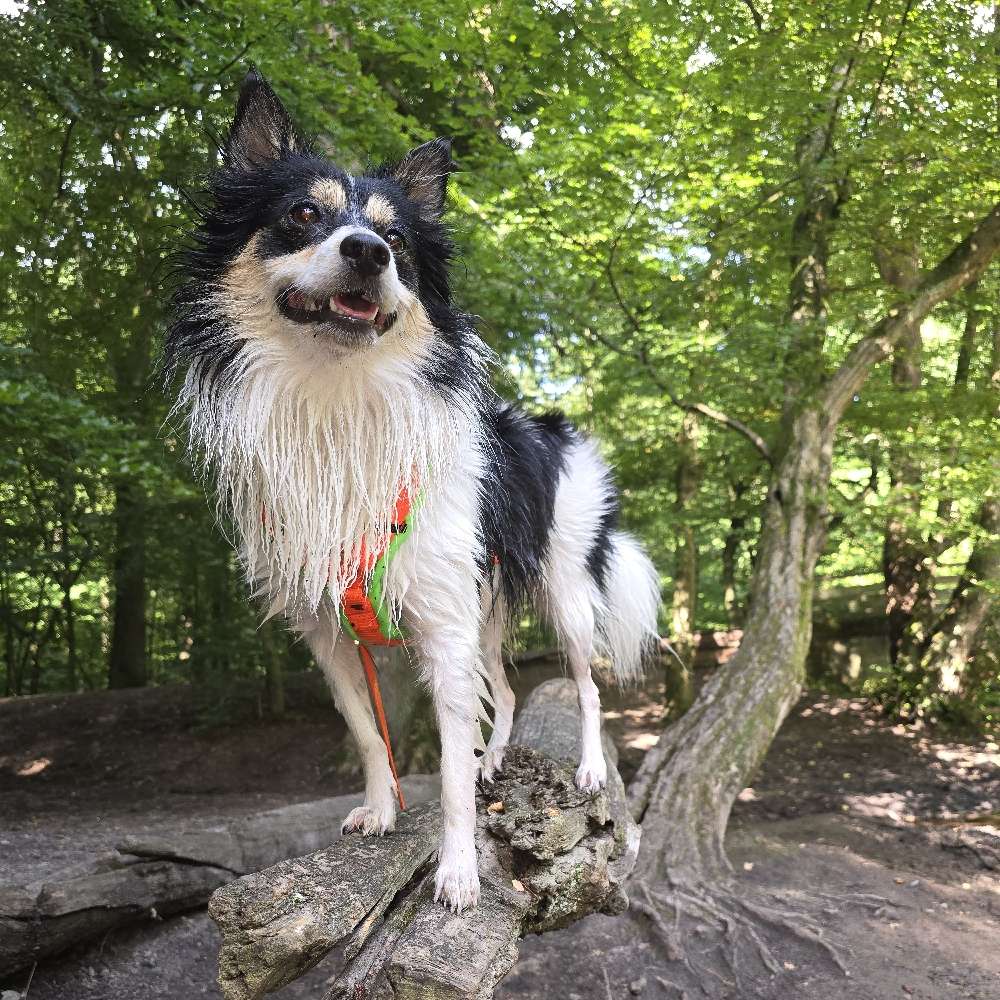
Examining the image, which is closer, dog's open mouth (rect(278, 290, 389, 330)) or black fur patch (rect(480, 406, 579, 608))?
dog's open mouth (rect(278, 290, 389, 330))

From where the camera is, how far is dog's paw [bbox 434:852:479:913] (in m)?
2.19

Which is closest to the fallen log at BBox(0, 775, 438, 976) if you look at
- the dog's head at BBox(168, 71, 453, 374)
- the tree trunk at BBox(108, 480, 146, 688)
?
the dog's head at BBox(168, 71, 453, 374)

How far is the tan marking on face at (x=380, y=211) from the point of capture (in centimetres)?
222

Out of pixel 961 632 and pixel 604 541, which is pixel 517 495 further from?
pixel 961 632

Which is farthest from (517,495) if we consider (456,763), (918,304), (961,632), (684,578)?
(961,632)

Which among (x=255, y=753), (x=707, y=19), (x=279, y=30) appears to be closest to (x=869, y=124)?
(x=707, y=19)

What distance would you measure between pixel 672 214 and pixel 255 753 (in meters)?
6.25

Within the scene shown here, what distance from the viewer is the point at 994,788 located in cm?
710

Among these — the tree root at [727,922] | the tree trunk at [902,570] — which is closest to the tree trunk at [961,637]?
the tree trunk at [902,570]

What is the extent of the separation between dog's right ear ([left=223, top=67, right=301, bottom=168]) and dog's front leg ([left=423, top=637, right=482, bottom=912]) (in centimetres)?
145

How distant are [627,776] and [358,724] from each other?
5169mm

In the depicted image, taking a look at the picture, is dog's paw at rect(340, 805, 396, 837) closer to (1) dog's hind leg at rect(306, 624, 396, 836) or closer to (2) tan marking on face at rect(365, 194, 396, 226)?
(1) dog's hind leg at rect(306, 624, 396, 836)

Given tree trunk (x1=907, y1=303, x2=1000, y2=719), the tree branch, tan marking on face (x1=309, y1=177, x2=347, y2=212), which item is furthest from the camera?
tree trunk (x1=907, y1=303, x2=1000, y2=719)

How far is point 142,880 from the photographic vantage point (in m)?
3.71
